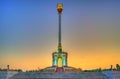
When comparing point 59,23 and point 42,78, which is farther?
point 59,23

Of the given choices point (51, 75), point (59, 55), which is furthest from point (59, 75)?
point (59, 55)

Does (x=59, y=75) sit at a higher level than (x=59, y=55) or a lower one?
lower

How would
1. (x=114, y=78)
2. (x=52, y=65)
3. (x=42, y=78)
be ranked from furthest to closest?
(x=52, y=65), (x=42, y=78), (x=114, y=78)

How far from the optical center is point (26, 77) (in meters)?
48.4

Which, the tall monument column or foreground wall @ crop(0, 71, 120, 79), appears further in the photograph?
the tall monument column

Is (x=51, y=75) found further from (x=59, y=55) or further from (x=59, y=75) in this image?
(x=59, y=55)

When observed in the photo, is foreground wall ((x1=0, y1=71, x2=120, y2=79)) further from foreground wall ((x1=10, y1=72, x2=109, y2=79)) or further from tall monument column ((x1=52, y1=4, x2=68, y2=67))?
tall monument column ((x1=52, y1=4, x2=68, y2=67))

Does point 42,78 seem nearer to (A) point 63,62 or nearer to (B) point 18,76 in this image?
(B) point 18,76

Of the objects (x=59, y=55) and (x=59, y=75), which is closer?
(x=59, y=75)

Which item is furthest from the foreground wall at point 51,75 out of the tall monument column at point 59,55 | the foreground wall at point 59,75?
the tall monument column at point 59,55

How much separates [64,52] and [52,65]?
5266 millimetres

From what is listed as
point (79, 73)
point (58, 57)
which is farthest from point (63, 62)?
point (79, 73)

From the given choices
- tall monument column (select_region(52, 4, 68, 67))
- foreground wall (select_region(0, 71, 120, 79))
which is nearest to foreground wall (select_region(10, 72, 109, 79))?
foreground wall (select_region(0, 71, 120, 79))

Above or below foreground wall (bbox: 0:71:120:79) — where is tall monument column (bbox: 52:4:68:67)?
above
